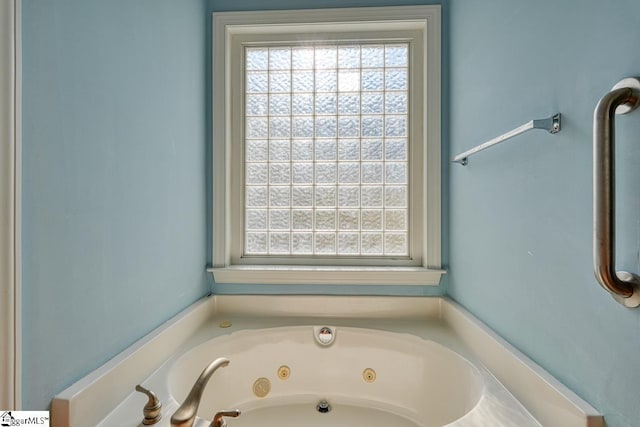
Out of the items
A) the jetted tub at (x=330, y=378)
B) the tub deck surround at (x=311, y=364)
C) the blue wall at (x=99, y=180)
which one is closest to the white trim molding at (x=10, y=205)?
the blue wall at (x=99, y=180)

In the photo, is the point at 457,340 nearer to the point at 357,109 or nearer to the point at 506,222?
the point at 506,222

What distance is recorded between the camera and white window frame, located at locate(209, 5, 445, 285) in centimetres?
165

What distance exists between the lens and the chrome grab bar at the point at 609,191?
0.60 metres

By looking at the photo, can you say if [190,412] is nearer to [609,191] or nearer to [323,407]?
[323,407]

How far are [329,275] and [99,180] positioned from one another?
108 centimetres

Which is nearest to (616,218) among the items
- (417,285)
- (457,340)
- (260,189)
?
(457,340)

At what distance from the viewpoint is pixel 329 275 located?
1665 mm

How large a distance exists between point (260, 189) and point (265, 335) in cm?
77

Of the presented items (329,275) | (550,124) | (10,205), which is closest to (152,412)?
(10,205)

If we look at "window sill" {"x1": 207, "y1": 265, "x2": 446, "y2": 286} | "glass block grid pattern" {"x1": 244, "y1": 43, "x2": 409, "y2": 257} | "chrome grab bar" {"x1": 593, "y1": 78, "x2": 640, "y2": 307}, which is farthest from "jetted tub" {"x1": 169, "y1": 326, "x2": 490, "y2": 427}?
"chrome grab bar" {"x1": 593, "y1": 78, "x2": 640, "y2": 307}

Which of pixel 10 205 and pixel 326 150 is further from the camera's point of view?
pixel 326 150

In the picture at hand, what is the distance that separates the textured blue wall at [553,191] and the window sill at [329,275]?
0.98 feet

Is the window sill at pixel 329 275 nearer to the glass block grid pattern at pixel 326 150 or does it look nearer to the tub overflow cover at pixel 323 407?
the glass block grid pattern at pixel 326 150

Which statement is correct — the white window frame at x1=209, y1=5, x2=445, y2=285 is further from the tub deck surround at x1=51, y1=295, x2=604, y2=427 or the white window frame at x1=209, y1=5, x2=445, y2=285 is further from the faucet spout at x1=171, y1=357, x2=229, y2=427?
the faucet spout at x1=171, y1=357, x2=229, y2=427
